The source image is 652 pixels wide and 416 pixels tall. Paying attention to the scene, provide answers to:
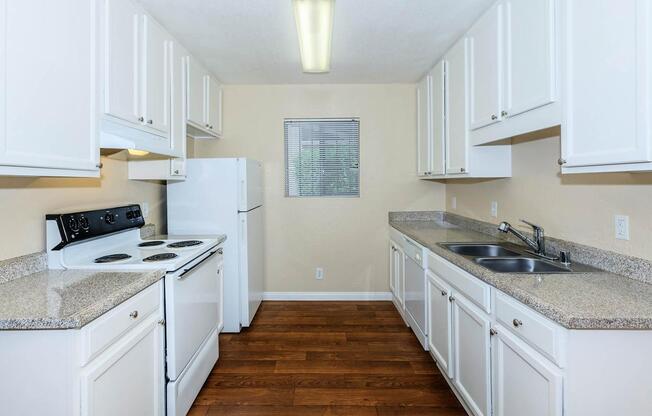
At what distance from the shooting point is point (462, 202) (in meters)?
3.45

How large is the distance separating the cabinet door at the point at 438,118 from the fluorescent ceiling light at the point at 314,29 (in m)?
0.99

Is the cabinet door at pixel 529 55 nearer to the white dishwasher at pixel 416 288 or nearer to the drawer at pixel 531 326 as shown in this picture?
the drawer at pixel 531 326

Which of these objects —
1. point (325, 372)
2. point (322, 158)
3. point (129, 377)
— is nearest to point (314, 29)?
point (322, 158)

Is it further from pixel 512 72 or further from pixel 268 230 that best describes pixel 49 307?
pixel 268 230

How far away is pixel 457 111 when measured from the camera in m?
2.64

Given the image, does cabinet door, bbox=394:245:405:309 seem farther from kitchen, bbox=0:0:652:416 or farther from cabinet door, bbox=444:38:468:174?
cabinet door, bbox=444:38:468:174

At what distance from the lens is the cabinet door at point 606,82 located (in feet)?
3.73

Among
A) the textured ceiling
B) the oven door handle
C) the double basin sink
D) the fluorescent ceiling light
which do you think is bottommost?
the oven door handle

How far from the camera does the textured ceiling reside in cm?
221

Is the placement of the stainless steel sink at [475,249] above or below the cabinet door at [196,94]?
below

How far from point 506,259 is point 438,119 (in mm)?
1486

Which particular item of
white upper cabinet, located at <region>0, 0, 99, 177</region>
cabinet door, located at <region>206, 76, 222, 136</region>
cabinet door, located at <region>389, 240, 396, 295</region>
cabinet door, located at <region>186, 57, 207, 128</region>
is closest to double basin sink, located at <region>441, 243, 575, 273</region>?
cabinet door, located at <region>389, 240, 396, 295</region>

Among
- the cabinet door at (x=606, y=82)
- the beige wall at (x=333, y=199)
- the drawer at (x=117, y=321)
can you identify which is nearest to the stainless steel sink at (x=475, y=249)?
the cabinet door at (x=606, y=82)

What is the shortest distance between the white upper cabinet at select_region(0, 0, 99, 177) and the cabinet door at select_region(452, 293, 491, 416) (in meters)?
2.02
